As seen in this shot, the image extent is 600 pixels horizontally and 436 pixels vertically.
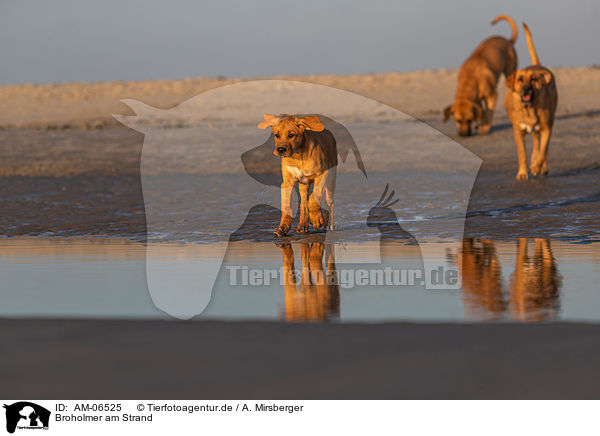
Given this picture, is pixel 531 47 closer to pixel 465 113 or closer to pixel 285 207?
pixel 465 113

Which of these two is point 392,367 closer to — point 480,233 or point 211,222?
point 480,233

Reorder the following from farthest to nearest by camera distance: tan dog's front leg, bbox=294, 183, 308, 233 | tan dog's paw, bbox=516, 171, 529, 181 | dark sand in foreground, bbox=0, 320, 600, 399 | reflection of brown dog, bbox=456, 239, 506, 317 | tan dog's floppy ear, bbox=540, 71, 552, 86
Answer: tan dog's paw, bbox=516, 171, 529, 181 → tan dog's floppy ear, bbox=540, 71, 552, 86 → tan dog's front leg, bbox=294, 183, 308, 233 → reflection of brown dog, bbox=456, 239, 506, 317 → dark sand in foreground, bbox=0, 320, 600, 399

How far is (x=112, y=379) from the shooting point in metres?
3.70

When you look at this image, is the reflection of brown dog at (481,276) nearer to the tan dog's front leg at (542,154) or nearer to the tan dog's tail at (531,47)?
the tan dog's front leg at (542,154)

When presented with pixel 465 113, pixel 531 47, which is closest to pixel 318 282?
pixel 531 47

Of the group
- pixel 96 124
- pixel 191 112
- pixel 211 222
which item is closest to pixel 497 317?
pixel 211 222

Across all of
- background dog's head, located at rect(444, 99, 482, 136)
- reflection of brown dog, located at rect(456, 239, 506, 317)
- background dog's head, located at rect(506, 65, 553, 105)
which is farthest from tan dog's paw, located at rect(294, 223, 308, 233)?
background dog's head, located at rect(444, 99, 482, 136)

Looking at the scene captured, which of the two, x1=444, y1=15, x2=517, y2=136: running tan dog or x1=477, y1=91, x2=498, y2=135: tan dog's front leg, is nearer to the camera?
x1=444, y1=15, x2=517, y2=136: running tan dog

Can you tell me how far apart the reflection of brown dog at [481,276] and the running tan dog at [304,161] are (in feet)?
4.26

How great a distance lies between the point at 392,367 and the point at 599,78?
39.6 metres

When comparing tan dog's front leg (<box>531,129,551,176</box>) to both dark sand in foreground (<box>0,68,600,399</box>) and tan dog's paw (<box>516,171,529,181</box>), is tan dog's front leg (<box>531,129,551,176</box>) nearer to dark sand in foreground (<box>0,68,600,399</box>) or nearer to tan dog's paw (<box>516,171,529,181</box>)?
tan dog's paw (<box>516,171,529,181</box>)

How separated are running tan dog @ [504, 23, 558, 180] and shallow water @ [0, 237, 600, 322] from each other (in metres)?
5.34

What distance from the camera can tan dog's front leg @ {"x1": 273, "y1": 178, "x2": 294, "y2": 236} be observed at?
8.16 metres
